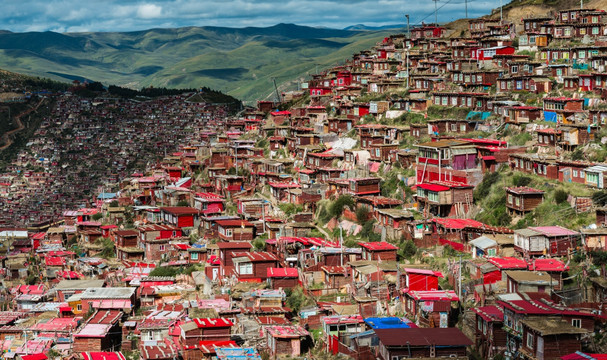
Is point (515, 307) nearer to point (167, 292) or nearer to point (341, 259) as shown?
point (341, 259)

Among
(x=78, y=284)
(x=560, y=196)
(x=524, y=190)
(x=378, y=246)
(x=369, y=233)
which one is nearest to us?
(x=560, y=196)

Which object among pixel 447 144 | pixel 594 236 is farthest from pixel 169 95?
pixel 594 236

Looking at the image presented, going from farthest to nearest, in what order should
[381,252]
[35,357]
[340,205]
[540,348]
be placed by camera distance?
[340,205]
[381,252]
[35,357]
[540,348]

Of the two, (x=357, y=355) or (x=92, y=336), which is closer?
(x=357, y=355)

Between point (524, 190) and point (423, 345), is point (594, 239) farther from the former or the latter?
point (423, 345)

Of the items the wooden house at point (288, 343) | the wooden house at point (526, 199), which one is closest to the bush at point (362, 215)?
the wooden house at point (526, 199)

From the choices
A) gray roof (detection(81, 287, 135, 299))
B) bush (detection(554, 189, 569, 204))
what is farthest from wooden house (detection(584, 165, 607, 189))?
gray roof (detection(81, 287, 135, 299))

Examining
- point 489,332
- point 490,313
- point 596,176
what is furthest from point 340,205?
point 489,332
